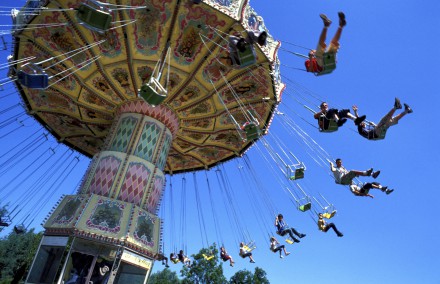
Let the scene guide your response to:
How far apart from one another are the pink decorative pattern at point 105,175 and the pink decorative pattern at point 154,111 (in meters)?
1.85

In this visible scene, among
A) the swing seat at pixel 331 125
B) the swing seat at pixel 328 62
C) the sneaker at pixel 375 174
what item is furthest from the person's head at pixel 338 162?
the swing seat at pixel 328 62

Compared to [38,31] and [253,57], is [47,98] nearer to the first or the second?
[38,31]

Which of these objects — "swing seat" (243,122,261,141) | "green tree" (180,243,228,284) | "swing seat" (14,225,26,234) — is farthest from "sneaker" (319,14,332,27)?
"green tree" (180,243,228,284)

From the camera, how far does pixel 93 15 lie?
260 inches

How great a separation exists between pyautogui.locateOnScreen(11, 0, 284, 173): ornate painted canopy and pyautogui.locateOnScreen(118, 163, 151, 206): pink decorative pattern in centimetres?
237

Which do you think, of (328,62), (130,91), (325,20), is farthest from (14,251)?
(325,20)

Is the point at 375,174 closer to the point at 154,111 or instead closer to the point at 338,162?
the point at 338,162

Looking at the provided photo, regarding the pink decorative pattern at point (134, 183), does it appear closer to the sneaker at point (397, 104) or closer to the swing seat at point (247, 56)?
the swing seat at point (247, 56)

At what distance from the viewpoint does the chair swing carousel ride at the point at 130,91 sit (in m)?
8.73

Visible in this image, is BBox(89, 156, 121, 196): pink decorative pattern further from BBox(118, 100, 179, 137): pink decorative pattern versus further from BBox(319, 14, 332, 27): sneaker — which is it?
BBox(319, 14, 332, 27): sneaker

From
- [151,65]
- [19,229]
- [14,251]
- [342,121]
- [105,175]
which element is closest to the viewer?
[342,121]

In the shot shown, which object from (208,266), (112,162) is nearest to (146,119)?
(112,162)

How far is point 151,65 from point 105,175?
3.41 meters

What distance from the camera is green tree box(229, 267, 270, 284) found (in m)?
32.1
